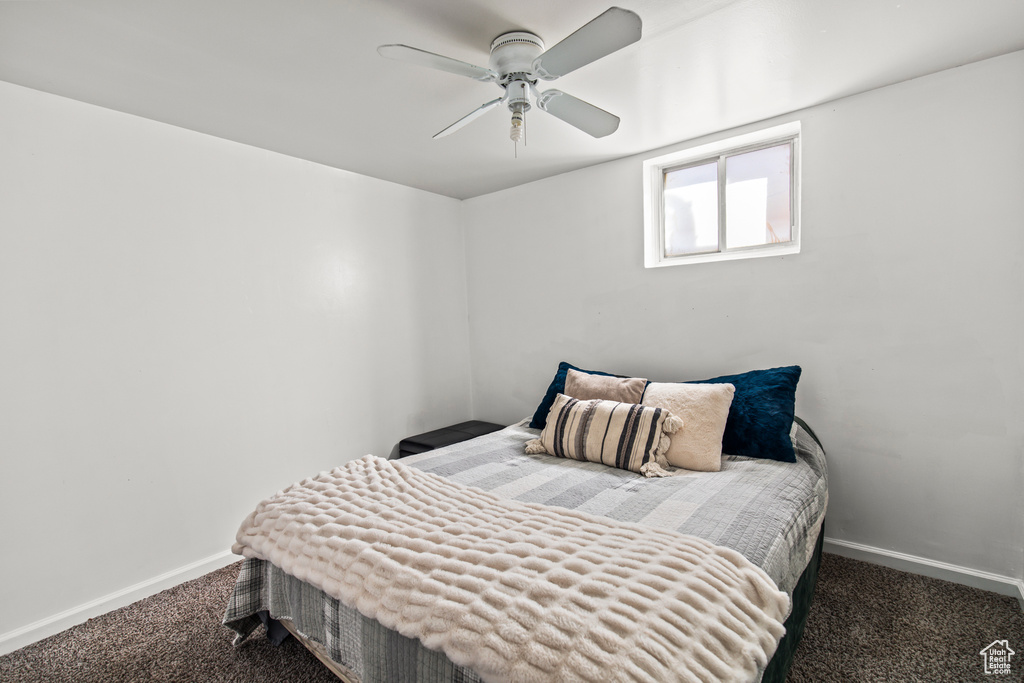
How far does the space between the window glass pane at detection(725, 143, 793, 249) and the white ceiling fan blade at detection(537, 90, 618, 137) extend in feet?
3.90

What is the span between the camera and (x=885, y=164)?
2.15 metres

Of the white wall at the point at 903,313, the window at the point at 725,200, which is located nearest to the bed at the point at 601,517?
the white wall at the point at 903,313

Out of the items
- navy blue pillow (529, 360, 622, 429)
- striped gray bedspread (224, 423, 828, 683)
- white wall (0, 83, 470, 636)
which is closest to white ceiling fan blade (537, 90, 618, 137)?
navy blue pillow (529, 360, 622, 429)

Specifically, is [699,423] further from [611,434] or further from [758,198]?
[758,198]

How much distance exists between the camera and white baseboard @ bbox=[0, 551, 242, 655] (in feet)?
6.16

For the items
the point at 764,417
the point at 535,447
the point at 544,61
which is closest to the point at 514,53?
the point at 544,61

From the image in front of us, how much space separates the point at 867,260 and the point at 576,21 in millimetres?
1729

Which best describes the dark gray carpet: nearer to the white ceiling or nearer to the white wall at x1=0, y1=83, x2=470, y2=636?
the white wall at x1=0, y1=83, x2=470, y2=636

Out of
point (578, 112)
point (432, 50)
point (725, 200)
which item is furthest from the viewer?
point (725, 200)

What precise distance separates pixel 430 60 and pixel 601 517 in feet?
5.11

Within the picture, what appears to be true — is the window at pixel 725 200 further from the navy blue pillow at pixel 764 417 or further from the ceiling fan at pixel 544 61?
the ceiling fan at pixel 544 61

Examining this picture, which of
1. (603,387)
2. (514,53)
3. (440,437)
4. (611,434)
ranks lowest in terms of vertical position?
(440,437)

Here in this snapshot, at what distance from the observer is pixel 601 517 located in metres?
1.55

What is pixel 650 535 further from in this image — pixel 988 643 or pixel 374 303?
pixel 374 303
